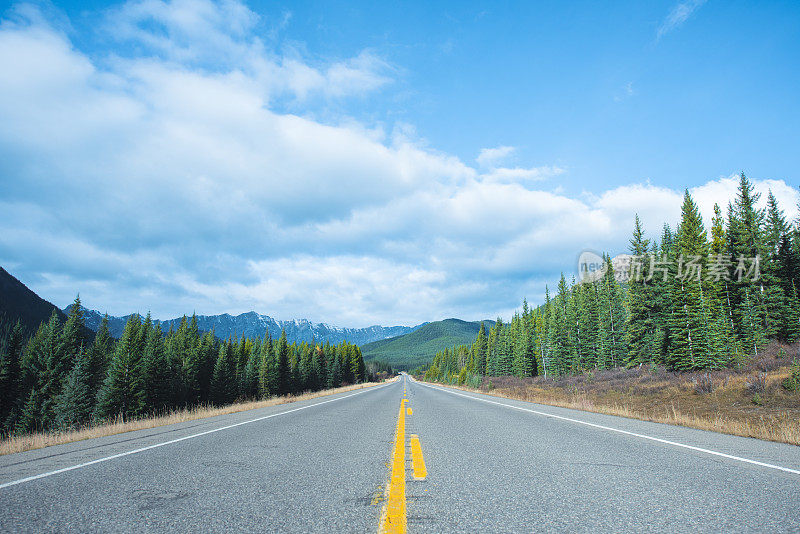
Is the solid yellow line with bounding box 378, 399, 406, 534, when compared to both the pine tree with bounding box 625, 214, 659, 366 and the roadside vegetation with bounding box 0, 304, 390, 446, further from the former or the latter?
the pine tree with bounding box 625, 214, 659, 366

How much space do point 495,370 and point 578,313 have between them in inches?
1229

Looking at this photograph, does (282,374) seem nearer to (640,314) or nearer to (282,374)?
(282,374)

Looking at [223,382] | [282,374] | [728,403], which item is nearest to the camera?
[728,403]

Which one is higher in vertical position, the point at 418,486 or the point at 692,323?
the point at 692,323

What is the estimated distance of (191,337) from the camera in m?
59.2

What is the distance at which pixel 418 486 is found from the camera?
144 inches

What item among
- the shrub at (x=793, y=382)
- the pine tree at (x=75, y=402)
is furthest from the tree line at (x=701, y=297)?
the pine tree at (x=75, y=402)

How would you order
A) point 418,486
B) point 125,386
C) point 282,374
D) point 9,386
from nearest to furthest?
point 418,486, point 125,386, point 9,386, point 282,374

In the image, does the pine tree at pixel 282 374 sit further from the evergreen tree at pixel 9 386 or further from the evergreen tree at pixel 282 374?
the evergreen tree at pixel 9 386

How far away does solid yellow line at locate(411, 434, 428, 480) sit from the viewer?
13.5 feet

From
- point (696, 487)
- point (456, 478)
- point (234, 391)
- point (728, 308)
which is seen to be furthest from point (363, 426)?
point (234, 391)

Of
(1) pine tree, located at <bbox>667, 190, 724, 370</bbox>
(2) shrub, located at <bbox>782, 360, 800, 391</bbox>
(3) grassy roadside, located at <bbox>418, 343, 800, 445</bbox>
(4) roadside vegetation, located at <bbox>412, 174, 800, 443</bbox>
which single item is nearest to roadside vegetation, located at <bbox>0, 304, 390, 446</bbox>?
(3) grassy roadside, located at <bbox>418, 343, 800, 445</bbox>

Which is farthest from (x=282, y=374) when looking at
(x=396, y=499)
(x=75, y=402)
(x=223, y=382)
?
(x=396, y=499)

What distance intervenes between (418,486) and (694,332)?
31216 mm
